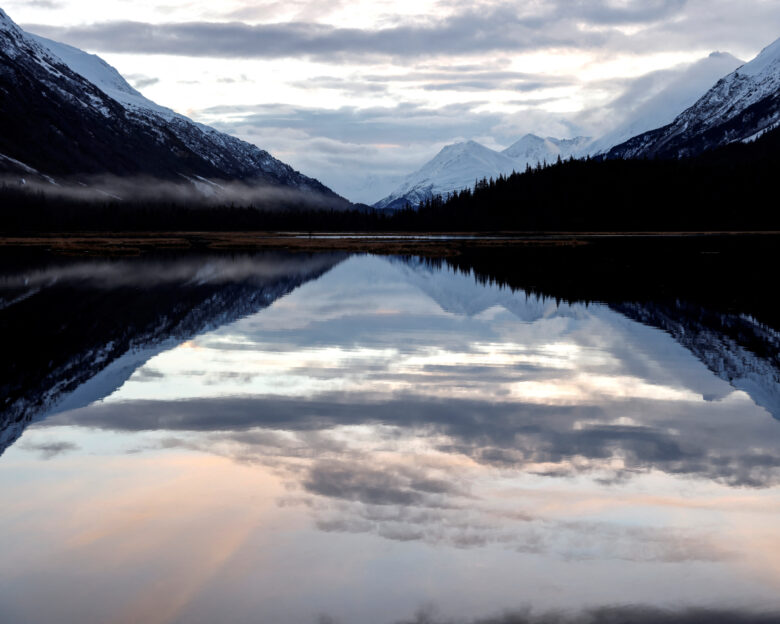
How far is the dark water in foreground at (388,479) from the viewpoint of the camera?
1242cm

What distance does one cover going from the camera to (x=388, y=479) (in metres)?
17.8

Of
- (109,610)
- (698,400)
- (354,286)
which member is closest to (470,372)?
(698,400)

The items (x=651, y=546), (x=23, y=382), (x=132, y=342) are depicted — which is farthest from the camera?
(x=132, y=342)

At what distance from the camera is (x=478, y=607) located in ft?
39.3

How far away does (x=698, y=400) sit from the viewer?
27000 mm

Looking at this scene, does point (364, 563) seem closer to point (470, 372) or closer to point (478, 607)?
point (478, 607)

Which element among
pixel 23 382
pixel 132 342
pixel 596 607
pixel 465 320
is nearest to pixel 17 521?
pixel 596 607

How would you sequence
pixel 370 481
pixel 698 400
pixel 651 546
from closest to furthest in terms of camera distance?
pixel 651 546
pixel 370 481
pixel 698 400

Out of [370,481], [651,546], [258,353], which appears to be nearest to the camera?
[651,546]

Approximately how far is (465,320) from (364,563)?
37642mm

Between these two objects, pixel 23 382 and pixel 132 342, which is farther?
pixel 132 342

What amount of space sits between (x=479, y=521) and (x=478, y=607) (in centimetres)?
337

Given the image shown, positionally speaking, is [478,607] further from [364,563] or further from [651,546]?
[651,546]

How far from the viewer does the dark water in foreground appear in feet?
40.8
